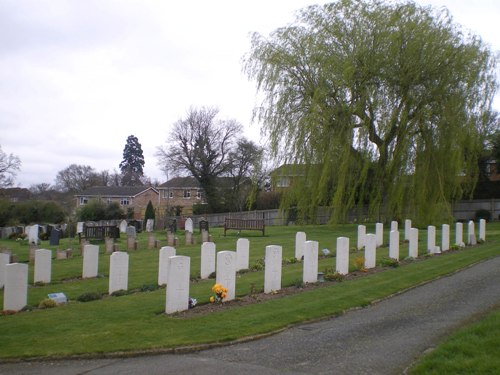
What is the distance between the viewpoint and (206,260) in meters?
14.4

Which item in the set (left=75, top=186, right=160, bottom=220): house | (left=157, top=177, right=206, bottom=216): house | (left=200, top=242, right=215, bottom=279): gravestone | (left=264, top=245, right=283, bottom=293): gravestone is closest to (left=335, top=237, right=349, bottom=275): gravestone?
(left=264, top=245, right=283, bottom=293): gravestone

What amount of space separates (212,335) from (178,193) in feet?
249

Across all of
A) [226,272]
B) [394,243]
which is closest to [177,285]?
[226,272]

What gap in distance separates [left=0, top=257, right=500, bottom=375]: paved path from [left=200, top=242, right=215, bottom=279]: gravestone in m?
5.54

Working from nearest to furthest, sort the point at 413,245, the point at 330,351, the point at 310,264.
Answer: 1. the point at 330,351
2. the point at 310,264
3. the point at 413,245

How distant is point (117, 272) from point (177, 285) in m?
3.28

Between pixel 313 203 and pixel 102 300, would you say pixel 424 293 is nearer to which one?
pixel 102 300

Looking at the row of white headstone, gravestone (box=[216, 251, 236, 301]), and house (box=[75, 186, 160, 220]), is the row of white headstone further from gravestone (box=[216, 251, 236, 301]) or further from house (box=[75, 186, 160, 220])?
house (box=[75, 186, 160, 220])

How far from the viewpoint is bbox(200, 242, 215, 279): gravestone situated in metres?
14.4

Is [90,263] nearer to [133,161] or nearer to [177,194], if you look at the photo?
[177,194]

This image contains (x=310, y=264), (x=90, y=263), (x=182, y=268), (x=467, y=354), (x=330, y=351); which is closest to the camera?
(x=467, y=354)

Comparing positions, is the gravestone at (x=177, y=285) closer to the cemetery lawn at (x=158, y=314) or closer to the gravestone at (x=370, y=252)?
the cemetery lawn at (x=158, y=314)

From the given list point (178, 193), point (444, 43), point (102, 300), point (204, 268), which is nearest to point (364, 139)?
point (444, 43)

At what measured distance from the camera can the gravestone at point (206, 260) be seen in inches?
565
